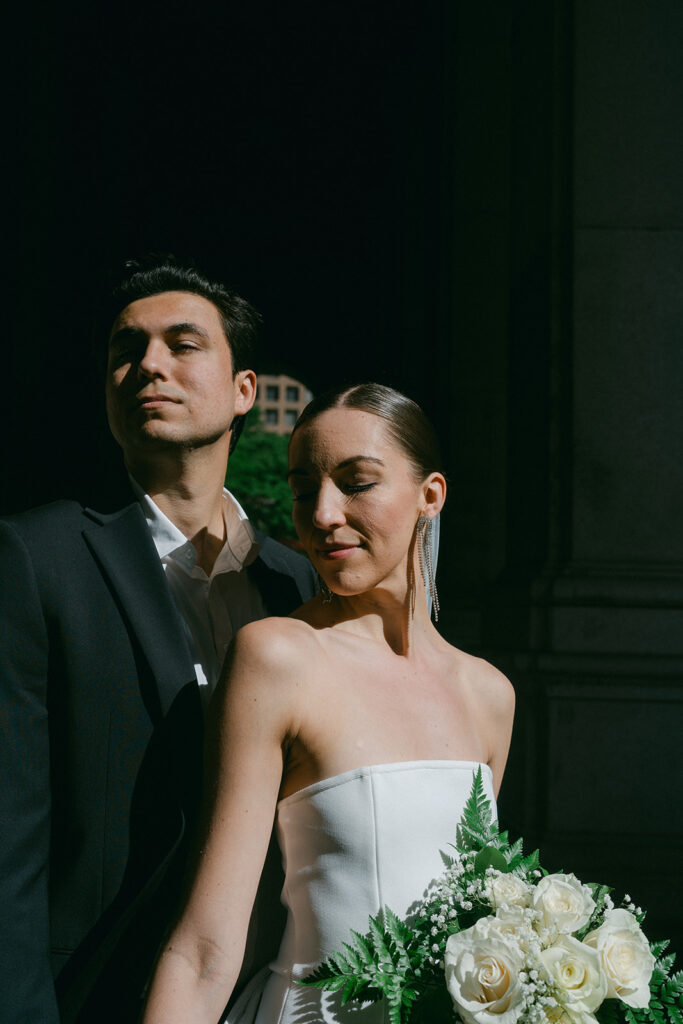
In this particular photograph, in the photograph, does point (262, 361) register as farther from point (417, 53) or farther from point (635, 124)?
point (635, 124)

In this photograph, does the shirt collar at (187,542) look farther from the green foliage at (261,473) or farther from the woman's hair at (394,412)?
the green foliage at (261,473)

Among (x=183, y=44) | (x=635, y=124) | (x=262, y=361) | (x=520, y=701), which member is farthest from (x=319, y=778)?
(x=262, y=361)

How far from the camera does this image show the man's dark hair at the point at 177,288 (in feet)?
9.84

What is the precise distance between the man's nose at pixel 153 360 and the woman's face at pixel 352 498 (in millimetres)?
645

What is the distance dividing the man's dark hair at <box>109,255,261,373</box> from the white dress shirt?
0.63m

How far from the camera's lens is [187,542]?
287cm

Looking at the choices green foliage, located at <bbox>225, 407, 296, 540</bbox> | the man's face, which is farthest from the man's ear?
green foliage, located at <bbox>225, 407, 296, 540</bbox>

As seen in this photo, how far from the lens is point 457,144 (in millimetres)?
9805

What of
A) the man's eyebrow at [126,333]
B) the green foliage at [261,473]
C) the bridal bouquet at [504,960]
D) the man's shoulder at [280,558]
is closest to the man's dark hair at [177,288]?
the man's eyebrow at [126,333]

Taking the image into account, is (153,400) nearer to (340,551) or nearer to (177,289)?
(177,289)

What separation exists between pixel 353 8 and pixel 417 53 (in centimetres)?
231

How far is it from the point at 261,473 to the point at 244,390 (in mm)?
62970

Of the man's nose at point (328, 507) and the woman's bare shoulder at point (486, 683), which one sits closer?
the man's nose at point (328, 507)

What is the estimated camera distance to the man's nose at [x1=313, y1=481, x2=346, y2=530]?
228cm
